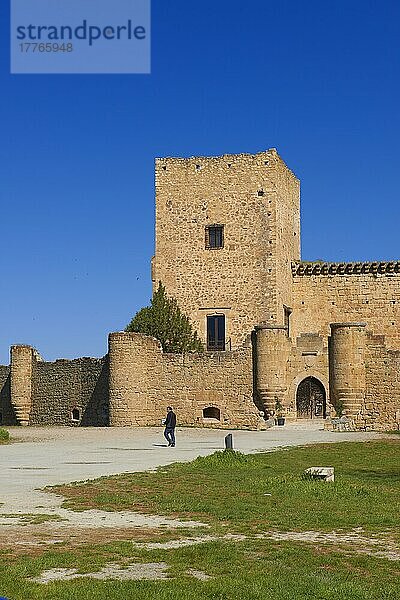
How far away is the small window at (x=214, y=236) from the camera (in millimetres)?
42812

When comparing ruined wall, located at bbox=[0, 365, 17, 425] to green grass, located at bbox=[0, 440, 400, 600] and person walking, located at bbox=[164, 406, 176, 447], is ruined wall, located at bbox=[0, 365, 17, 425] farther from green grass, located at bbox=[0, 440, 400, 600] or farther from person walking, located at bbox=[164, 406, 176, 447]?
green grass, located at bbox=[0, 440, 400, 600]

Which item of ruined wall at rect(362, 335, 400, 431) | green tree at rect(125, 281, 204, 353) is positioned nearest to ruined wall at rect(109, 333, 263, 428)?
green tree at rect(125, 281, 204, 353)

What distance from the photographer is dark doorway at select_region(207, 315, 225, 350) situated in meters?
42.3

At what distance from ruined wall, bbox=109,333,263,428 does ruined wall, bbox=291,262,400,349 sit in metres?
8.01

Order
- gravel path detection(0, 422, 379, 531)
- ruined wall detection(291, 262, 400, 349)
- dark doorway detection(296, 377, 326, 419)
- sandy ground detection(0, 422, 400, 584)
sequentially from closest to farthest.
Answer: sandy ground detection(0, 422, 400, 584) < gravel path detection(0, 422, 379, 531) < dark doorway detection(296, 377, 326, 419) < ruined wall detection(291, 262, 400, 349)

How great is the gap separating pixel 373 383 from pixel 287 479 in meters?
20.2

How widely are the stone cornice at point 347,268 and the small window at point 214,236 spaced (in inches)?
165

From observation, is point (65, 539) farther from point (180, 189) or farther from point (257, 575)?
point (180, 189)

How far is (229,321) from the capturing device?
138 feet

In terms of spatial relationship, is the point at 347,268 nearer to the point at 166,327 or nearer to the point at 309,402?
the point at 309,402

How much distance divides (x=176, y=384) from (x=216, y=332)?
573 centimetres

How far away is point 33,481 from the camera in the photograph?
651 inches

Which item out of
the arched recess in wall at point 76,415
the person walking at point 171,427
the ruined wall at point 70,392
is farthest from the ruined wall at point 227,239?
the person walking at point 171,427

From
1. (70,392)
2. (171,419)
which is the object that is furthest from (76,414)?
(171,419)
